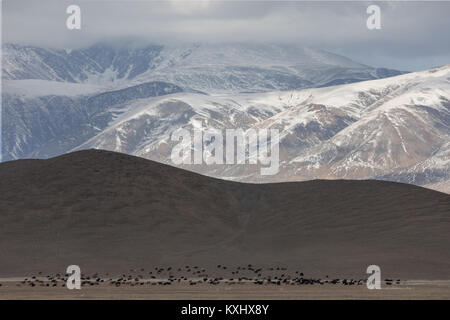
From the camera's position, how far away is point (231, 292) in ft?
367

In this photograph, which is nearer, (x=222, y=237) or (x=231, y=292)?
(x=231, y=292)

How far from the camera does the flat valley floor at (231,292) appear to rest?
102931 millimetres

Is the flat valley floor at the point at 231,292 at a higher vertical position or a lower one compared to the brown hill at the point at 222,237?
lower

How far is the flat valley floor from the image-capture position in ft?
338

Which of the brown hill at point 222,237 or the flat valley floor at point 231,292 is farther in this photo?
the brown hill at point 222,237

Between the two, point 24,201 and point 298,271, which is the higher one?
point 24,201

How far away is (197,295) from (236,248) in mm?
67807

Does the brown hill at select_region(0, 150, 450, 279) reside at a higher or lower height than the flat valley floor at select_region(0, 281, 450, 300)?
higher

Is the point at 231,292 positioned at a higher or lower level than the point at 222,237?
lower

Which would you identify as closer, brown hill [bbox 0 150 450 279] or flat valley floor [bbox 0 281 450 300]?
flat valley floor [bbox 0 281 450 300]

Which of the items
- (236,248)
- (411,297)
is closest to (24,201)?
(236,248)
